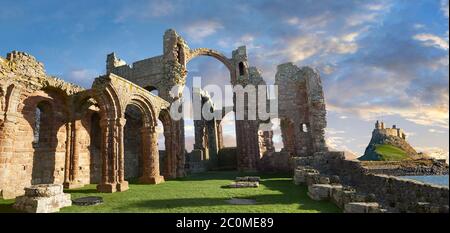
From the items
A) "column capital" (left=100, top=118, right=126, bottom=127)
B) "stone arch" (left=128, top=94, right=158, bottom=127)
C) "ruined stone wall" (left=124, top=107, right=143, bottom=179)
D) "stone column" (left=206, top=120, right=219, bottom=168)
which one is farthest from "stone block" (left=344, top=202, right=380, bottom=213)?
"stone column" (left=206, top=120, right=219, bottom=168)

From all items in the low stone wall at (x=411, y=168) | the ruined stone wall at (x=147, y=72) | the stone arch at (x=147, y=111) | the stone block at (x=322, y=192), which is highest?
the ruined stone wall at (x=147, y=72)

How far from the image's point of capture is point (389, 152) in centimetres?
4300

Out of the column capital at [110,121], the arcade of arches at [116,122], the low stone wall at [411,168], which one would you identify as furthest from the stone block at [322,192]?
the low stone wall at [411,168]

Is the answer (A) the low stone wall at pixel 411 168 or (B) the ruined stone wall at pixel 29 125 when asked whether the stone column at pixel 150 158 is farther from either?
(A) the low stone wall at pixel 411 168

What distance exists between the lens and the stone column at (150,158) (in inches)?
557

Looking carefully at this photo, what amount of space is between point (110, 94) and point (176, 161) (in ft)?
24.1

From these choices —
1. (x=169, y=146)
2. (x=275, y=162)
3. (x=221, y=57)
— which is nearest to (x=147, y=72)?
(x=169, y=146)

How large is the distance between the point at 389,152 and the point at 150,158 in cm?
4042

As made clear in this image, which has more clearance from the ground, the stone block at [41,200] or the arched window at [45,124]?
the arched window at [45,124]

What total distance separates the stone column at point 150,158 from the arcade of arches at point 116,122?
0.16 ft

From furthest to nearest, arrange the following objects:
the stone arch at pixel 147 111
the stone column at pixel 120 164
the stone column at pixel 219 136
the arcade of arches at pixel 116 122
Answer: the stone column at pixel 219 136
the stone arch at pixel 147 111
the stone column at pixel 120 164
the arcade of arches at pixel 116 122

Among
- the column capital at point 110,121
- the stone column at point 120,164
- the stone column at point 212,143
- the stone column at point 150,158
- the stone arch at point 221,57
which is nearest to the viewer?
the stone column at point 120,164

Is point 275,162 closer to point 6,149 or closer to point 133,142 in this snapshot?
point 133,142
